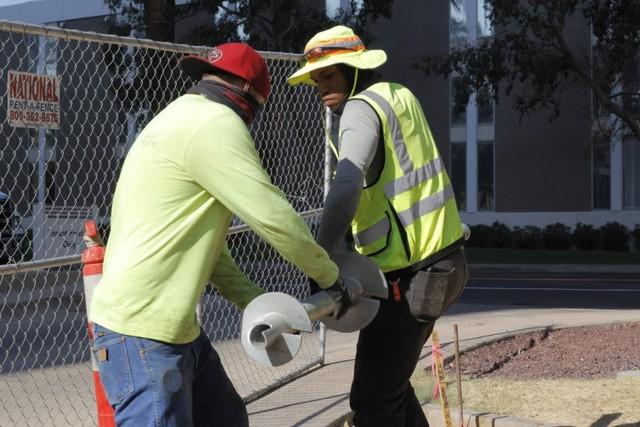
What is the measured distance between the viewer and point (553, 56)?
2402 cm

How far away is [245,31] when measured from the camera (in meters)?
24.6

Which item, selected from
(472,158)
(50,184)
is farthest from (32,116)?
(472,158)

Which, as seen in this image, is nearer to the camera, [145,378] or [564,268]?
[145,378]

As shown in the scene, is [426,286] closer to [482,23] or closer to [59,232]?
[59,232]

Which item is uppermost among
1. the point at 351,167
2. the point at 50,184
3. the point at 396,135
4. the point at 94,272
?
the point at 396,135

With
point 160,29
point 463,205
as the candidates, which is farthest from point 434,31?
point 160,29

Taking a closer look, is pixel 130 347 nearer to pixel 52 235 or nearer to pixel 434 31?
pixel 52 235

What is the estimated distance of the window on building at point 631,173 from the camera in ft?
93.6

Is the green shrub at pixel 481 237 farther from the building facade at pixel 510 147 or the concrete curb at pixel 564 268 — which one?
the concrete curb at pixel 564 268

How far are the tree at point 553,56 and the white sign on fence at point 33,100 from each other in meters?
20.4

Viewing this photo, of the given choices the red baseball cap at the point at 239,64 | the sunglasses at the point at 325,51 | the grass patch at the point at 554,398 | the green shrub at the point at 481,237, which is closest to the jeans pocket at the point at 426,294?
the sunglasses at the point at 325,51

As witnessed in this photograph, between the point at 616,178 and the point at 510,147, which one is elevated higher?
the point at 510,147

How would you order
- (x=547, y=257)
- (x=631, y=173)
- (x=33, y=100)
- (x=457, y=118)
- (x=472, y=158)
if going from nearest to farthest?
(x=33, y=100) < (x=547, y=257) < (x=631, y=173) < (x=472, y=158) < (x=457, y=118)

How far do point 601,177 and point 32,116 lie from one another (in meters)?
26.1
